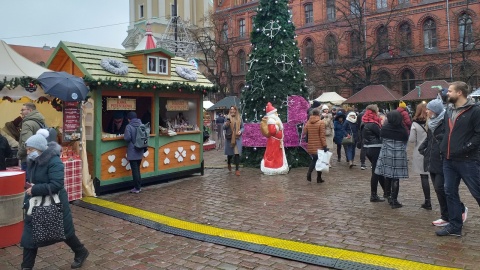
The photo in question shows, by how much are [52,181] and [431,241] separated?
4574 mm

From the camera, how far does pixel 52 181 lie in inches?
160

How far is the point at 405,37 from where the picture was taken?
35.0m

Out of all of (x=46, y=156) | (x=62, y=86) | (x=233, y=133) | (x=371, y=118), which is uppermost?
(x=62, y=86)

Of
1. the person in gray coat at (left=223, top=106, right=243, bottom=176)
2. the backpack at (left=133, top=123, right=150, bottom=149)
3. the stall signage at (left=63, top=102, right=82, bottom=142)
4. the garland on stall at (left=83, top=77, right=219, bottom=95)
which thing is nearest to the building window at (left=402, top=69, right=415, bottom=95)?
the person in gray coat at (left=223, top=106, right=243, bottom=176)

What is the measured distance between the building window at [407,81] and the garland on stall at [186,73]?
3131 centimetres

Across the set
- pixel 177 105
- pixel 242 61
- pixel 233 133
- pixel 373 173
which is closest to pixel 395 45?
pixel 242 61

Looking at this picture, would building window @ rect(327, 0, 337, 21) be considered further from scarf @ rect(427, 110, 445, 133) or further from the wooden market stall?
scarf @ rect(427, 110, 445, 133)

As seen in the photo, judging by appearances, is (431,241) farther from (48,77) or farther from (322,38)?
(322,38)

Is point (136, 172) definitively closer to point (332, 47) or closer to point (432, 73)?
point (332, 47)

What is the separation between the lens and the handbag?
398 centimetres

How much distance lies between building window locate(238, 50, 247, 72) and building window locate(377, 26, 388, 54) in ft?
59.1


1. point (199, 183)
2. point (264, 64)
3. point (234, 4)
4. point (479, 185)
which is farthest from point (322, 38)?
point (479, 185)

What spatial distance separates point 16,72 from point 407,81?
35.7 m

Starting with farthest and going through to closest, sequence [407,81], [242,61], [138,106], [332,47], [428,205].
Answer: [242,61]
[407,81]
[332,47]
[138,106]
[428,205]
